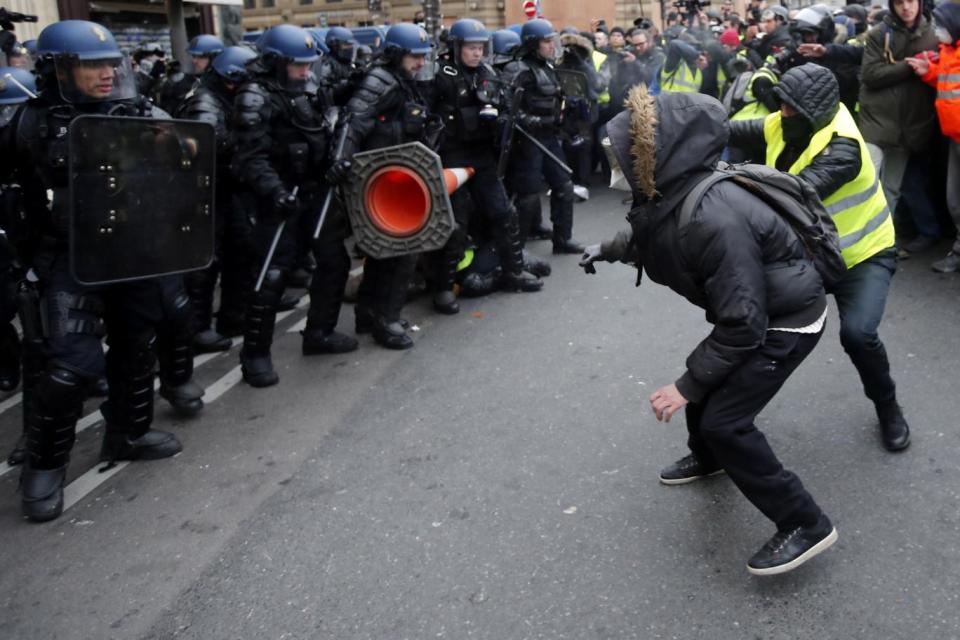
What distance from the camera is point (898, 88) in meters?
7.11

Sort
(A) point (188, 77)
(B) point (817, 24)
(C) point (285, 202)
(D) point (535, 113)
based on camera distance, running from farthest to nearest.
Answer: (A) point (188, 77), (D) point (535, 113), (B) point (817, 24), (C) point (285, 202)

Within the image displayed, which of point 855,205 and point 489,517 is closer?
point 489,517

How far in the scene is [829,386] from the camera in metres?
4.98

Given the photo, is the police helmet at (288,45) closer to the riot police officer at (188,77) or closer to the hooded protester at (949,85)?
the riot police officer at (188,77)

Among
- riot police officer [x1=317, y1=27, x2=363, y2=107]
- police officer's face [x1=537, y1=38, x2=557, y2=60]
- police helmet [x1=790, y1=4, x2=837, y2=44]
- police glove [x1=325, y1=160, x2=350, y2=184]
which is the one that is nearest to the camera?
police glove [x1=325, y1=160, x2=350, y2=184]

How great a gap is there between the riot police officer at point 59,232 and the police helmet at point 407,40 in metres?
2.11

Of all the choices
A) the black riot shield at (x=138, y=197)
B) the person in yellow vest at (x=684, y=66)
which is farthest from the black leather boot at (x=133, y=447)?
the person in yellow vest at (x=684, y=66)

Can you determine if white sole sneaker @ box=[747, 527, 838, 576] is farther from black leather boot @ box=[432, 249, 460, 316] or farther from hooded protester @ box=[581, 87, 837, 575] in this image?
black leather boot @ box=[432, 249, 460, 316]

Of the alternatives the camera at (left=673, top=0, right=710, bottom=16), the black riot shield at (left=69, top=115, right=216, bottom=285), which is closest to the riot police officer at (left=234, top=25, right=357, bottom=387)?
the black riot shield at (left=69, top=115, right=216, bottom=285)

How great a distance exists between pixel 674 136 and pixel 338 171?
287 centimetres

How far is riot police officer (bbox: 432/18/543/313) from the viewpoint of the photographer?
22.5ft

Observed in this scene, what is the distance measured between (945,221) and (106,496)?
6752 millimetres

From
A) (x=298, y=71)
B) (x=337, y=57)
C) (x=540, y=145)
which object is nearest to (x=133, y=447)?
(x=298, y=71)

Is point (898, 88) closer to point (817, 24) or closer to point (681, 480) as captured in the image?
point (817, 24)
